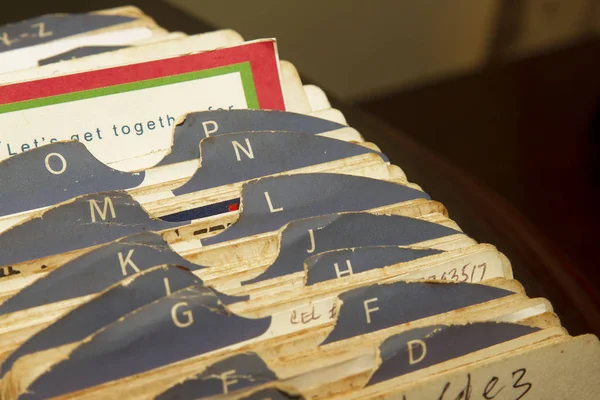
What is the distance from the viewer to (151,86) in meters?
0.73

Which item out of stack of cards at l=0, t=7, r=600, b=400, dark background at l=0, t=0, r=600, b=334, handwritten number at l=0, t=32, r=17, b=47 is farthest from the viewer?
dark background at l=0, t=0, r=600, b=334

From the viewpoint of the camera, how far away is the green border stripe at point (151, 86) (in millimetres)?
688

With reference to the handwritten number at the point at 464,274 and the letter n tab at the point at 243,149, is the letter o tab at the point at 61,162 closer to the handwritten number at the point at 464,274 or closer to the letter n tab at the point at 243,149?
the letter n tab at the point at 243,149

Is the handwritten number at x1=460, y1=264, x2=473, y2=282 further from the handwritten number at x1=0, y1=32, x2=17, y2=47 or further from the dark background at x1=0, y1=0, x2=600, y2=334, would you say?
the dark background at x1=0, y1=0, x2=600, y2=334

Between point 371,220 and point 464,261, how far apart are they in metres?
0.08

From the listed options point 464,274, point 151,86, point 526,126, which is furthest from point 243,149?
point 526,126

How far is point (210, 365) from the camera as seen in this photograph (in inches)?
21.2

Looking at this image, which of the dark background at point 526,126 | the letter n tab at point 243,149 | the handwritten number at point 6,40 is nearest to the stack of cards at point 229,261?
the letter n tab at point 243,149

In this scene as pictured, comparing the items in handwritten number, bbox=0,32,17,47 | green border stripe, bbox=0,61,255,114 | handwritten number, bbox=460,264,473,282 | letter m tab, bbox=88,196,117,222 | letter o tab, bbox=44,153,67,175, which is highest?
handwritten number, bbox=0,32,17,47

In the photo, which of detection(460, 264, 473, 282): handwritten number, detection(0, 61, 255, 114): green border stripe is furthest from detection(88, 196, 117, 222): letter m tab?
detection(460, 264, 473, 282): handwritten number

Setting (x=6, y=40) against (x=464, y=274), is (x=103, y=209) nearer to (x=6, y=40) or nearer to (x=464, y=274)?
(x=464, y=274)

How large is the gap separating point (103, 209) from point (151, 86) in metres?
0.14

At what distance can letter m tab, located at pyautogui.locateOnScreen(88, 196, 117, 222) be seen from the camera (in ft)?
2.10

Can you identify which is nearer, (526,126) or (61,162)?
(61,162)
